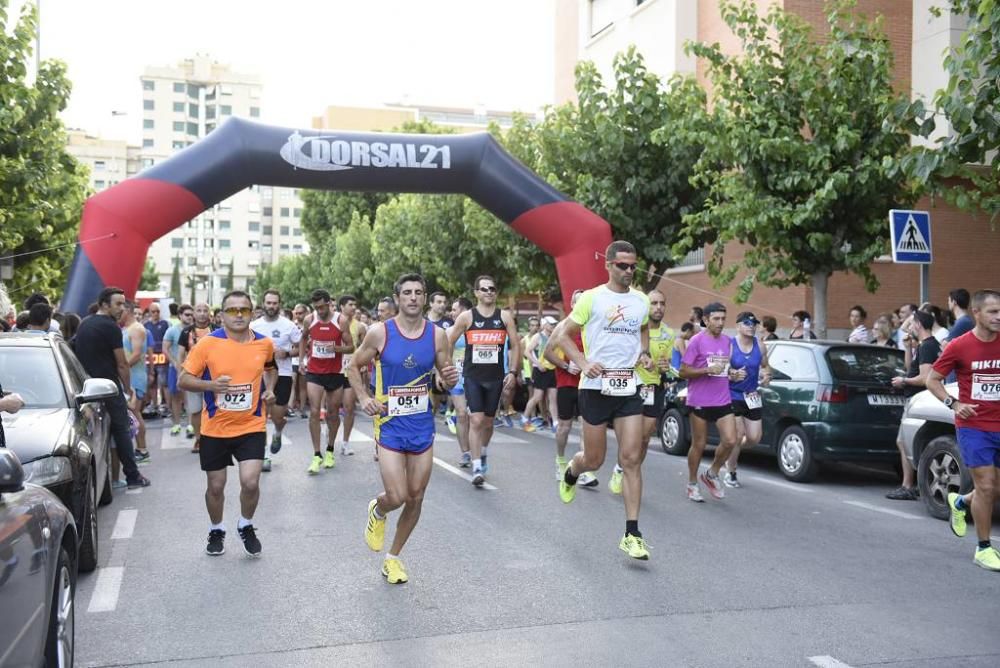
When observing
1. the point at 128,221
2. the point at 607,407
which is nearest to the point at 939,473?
the point at 607,407

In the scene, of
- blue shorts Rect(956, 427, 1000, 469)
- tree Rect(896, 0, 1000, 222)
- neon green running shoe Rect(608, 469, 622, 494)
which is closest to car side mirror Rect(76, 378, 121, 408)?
neon green running shoe Rect(608, 469, 622, 494)

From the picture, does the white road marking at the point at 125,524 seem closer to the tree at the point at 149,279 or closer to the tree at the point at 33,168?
the tree at the point at 33,168

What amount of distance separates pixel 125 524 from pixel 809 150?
1039cm

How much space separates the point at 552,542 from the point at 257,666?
3.24 m

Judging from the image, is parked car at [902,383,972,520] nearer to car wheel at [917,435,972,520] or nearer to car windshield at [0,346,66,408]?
car wheel at [917,435,972,520]

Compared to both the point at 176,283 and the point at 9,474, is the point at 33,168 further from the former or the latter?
the point at 176,283

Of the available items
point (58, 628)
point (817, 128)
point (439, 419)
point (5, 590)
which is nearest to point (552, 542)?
point (58, 628)

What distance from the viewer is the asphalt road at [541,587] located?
208 inches

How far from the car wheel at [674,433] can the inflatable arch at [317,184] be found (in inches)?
148

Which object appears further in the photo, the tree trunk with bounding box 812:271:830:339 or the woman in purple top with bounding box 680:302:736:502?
the tree trunk with bounding box 812:271:830:339

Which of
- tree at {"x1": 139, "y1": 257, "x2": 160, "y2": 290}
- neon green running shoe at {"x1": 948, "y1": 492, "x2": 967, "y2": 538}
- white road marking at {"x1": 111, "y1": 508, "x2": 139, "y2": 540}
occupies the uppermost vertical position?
tree at {"x1": 139, "y1": 257, "x2": 160, "y2": 290}

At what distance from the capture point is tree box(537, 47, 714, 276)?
802 inches

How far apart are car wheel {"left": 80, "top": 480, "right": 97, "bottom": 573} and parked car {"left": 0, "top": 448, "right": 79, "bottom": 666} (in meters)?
2.41

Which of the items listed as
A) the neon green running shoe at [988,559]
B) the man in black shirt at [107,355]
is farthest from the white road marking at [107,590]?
the neon green running shoe at [988,559]
